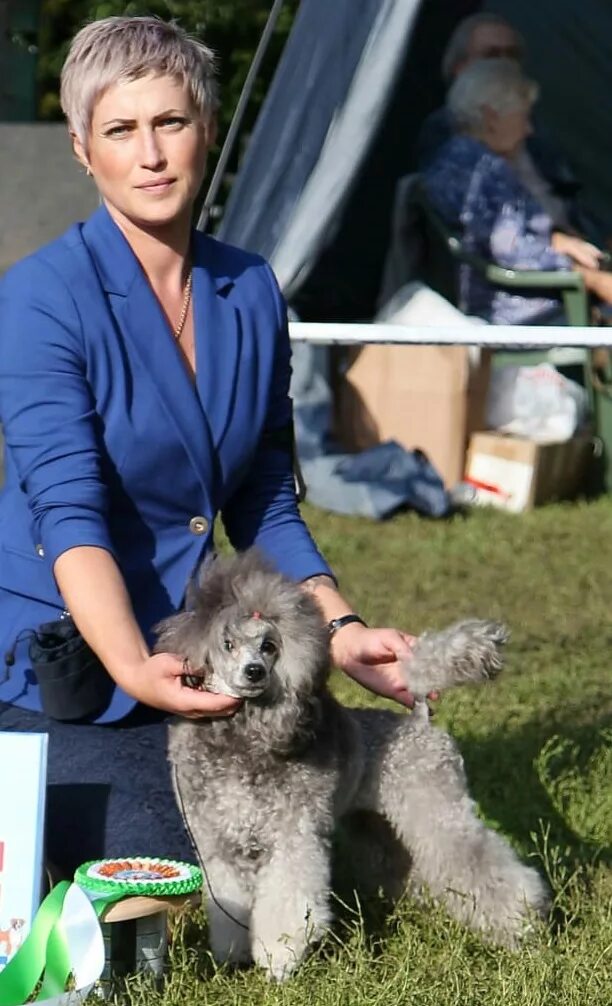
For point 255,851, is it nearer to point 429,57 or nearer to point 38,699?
point 38,699

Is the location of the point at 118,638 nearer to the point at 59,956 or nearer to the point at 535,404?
the point at 59,956

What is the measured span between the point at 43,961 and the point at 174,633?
0.54m

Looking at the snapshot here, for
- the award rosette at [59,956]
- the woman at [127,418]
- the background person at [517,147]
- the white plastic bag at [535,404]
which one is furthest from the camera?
the background person at [517,147]

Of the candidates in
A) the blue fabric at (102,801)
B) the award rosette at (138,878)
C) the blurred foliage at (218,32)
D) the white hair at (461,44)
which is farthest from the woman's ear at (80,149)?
the blurred foliage at (218,32)

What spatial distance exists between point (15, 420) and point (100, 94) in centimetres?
56

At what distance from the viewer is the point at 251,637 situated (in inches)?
103

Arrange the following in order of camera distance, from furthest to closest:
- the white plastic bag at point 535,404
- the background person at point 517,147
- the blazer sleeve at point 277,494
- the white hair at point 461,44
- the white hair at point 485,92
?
the white hair at point 461,44, the background person at point 517,147, the white hair at point 485,92, the white plastic bag at point 535,404, the blazer sleeve at point 277,494

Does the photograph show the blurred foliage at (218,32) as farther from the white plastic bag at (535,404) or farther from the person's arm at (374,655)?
the person's arm at (374,655)

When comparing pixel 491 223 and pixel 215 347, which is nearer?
pixel 215 347

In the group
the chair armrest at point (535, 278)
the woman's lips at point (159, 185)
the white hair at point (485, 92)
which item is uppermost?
the woman's lips at point (159, 185)

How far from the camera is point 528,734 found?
4.27 metres

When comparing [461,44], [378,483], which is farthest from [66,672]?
[461,44]

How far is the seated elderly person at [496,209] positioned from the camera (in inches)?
296

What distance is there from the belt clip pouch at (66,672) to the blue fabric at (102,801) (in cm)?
Result: 6
